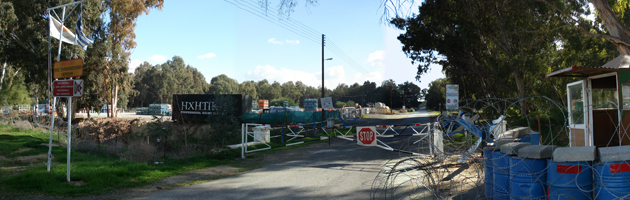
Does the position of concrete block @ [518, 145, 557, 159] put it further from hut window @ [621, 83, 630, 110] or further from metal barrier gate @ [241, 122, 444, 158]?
hut window @ [621, 83, 630, 110]

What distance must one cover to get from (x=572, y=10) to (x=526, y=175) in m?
18.5

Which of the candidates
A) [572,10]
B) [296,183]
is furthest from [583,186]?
[572,10]

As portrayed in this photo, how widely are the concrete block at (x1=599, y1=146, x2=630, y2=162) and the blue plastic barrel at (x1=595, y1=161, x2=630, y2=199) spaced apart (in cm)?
7

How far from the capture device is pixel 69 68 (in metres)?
8.16

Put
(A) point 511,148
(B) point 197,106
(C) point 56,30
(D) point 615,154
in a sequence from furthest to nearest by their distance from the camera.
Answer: (B) point 197,106 < (C) point 56,30 < (A) point 511,148 < (D) point 615,154

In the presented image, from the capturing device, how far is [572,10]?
18359 millimetres

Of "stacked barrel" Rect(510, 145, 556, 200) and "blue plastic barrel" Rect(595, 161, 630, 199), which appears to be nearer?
"blue plastic barrel" Rect(595, 161, 630, 199)

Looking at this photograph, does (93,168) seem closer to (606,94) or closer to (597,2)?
(606,94)

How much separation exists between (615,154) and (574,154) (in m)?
0.39

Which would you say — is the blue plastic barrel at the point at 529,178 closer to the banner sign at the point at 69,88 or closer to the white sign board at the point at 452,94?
the banner sign at the point at 69,88

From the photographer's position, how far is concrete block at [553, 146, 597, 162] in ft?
13.8

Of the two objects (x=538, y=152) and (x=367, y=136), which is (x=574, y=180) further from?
(x=367, y=136)

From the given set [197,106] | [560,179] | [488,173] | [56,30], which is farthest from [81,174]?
[197,106]

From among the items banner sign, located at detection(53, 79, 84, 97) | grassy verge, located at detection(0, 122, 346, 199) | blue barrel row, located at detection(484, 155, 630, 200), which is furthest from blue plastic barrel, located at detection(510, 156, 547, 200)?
banner sign, located at detection(53, 79, 84, 97)
